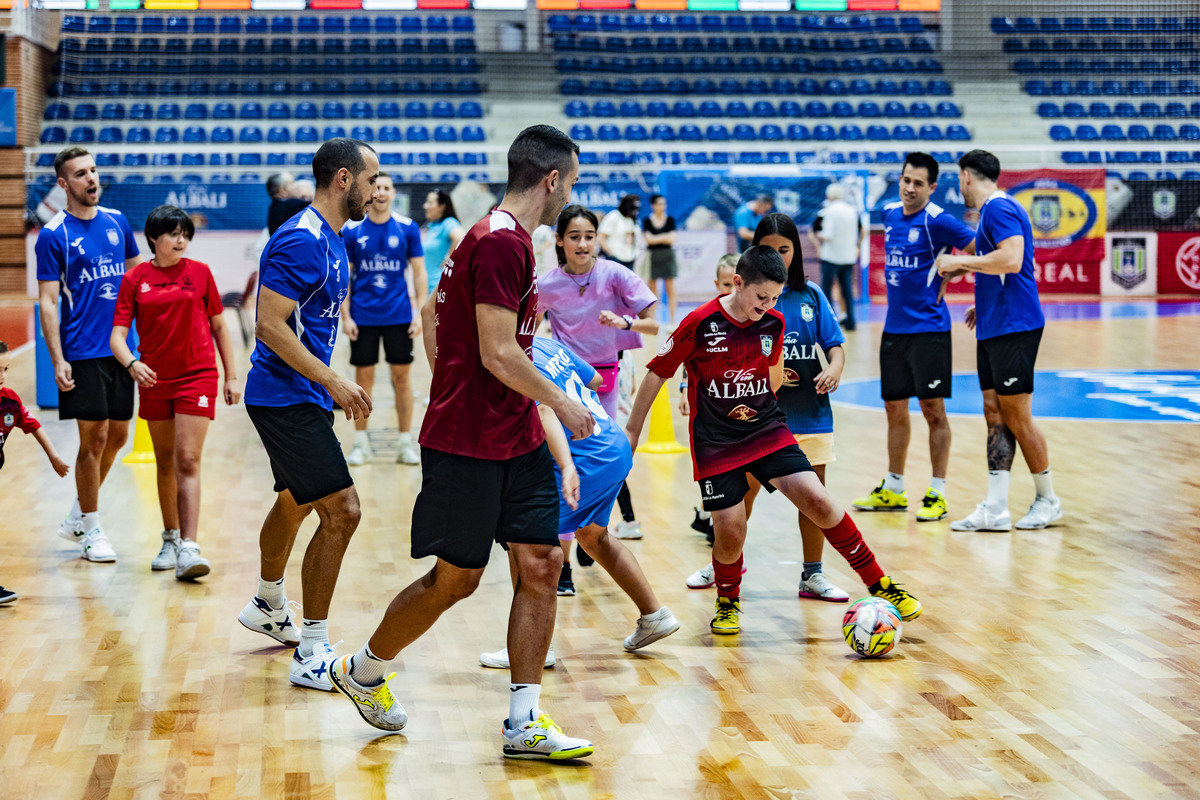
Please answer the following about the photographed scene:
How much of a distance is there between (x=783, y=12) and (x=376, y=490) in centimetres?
2559

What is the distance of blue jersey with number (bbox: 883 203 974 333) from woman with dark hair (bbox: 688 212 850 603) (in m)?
1.70

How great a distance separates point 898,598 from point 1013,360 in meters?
2.23

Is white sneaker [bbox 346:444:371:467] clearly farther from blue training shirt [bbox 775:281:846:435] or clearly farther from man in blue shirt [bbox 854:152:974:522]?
blue training shirt [bbox 775:281:846:435]

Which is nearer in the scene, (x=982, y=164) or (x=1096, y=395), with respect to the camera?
(x=982, y=164)

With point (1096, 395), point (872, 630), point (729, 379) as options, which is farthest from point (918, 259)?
point (1096, 395)

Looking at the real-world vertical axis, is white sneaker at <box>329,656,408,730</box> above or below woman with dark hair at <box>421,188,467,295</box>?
below

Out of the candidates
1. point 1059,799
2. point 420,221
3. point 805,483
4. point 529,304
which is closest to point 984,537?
point 805,483

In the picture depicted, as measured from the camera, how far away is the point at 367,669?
3674mm

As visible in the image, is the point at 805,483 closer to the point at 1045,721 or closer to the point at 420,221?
the point at 1045,721

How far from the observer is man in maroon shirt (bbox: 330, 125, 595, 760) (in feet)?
10.9

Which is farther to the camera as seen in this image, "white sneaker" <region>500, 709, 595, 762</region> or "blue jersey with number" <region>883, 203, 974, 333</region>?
"blue jersey with number" <region>883, 203, 974, 333</region>

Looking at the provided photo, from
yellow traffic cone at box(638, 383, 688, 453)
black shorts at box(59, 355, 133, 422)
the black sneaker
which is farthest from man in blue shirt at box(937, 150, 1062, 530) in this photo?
black shorts at box(59, 355, 133, 422)

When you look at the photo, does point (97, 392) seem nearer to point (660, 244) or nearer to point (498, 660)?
point (498, 660)

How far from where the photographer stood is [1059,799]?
3.23 m
